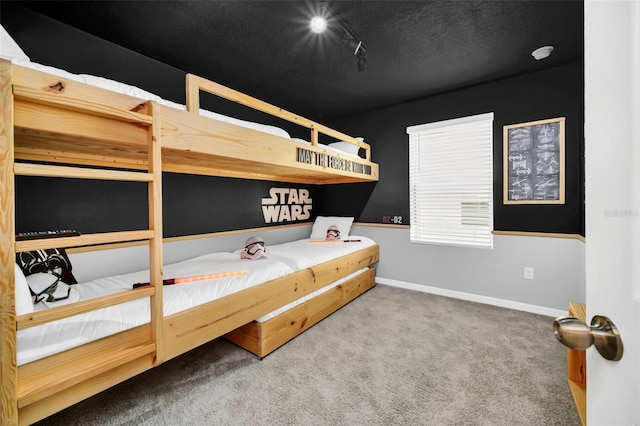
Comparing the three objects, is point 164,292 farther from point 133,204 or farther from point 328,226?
point 328,226

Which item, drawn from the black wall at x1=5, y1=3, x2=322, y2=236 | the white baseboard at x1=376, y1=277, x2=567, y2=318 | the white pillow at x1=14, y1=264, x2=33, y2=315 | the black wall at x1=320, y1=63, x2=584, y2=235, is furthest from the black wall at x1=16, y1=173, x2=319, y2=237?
the white baseboard at x1=376, y1=277, x2=567, y2=318

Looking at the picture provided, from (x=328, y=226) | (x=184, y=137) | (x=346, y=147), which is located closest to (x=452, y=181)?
(x=346, y=147)

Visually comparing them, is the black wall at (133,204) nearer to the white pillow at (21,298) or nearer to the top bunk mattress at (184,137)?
the top bunk mattress at (184,137)

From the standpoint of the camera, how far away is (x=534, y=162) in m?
2.63

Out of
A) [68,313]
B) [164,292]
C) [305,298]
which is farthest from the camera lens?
[305,298]

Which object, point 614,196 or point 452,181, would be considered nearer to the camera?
point 614,196

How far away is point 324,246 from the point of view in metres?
2.92

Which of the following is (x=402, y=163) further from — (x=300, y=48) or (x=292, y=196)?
(x=300, y=48)

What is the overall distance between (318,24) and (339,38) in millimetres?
279

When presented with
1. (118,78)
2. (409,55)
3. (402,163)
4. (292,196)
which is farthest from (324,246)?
(118,78)

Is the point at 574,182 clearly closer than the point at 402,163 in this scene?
Yes

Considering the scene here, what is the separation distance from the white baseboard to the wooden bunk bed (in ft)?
6.54

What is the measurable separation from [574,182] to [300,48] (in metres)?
2.78

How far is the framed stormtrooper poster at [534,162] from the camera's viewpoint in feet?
8.33
